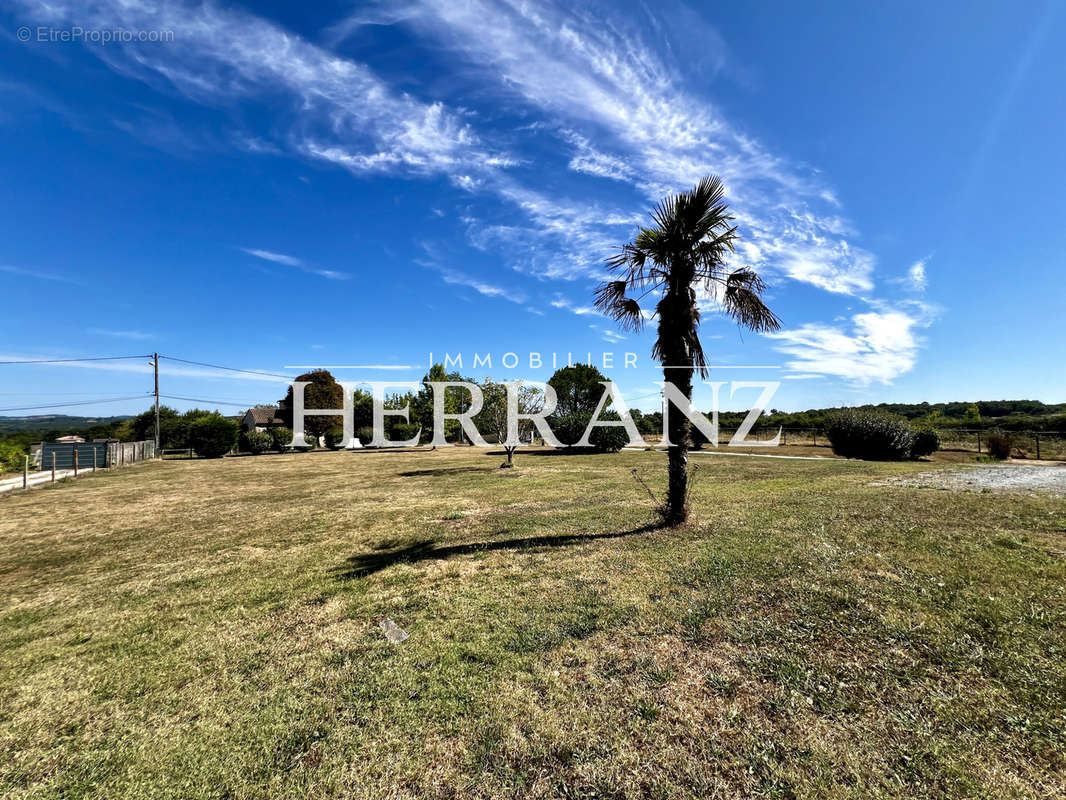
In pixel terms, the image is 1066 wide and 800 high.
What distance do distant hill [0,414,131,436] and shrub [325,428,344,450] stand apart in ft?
133

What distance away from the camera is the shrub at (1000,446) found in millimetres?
18781

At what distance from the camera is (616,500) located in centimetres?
980

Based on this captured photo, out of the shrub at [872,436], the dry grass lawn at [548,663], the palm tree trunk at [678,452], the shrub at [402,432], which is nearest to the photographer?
the dry grass lawn at [548,663]

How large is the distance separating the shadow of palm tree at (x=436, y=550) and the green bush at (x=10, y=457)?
2218 cm

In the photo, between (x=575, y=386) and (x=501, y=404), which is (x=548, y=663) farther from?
(x=575, y=386)

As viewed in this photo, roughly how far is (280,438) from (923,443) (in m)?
39.7

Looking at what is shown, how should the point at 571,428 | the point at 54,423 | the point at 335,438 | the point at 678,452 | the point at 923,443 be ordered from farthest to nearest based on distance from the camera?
the point at 54,423, the point at 335,438, the point at 571,428, the point at 923,443, the point at 678,452

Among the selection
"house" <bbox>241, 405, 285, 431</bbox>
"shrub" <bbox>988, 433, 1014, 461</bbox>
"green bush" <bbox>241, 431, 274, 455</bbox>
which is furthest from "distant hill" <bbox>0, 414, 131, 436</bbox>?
"shrub" <bbox>988, 433, 1014, 461</bbox>

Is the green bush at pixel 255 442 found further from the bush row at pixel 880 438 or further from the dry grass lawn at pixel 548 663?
the bush row at pixel 880 438

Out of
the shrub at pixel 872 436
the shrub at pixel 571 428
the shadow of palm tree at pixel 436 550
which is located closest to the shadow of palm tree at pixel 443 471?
the shrub at pixel 571 428

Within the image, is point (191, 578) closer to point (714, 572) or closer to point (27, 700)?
point (27, 700)

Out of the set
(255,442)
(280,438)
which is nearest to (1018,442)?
(280,438)

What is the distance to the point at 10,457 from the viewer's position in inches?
667

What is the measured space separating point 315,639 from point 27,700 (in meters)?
1.91
